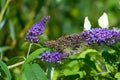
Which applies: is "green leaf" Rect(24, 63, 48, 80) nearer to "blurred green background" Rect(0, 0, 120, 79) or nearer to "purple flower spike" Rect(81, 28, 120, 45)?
"purple flower spike" Rect(81, 28, 120, 45)

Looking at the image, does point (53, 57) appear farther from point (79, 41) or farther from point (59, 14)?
point (59, 14)

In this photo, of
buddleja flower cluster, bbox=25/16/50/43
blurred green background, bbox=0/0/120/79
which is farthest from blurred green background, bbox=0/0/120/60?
buddleja flower cluster, bbox=25/16/50/43

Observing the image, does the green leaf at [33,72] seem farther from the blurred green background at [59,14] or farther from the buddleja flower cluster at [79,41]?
the blurred green background at [59,14]

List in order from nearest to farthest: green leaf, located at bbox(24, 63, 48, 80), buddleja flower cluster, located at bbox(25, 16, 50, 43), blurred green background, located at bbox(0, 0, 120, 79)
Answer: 1. green leaf, located at bbox(24, 63, 48, 80)
2. buddleja flower cluster, located at bbox(25, 16, 50, 43)
3. blurred green background, located at bbox(0, 0, 120, 79)

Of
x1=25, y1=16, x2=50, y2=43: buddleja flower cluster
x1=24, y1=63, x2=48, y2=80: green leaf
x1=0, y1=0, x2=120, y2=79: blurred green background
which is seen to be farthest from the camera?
x1=0, y1=0, x2=120, y2=79: blurred green background

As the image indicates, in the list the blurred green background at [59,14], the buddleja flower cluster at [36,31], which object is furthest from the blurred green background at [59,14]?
the buddleja flower cluster at [36,31]

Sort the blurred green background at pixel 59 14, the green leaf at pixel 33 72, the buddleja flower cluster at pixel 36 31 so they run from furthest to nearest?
the blurred green background at pixel 59 14
the buddleja flower cluster at pixel 36 31
the green leaf at pixel 33 72
